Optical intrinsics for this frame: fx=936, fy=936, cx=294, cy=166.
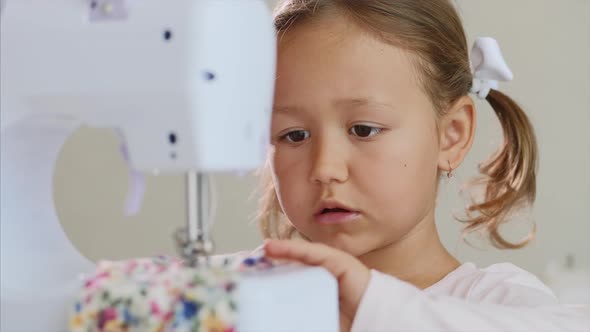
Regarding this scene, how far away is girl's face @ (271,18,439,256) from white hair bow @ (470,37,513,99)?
22 cm

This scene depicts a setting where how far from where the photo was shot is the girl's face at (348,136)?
135 centimetres

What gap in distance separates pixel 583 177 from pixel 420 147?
1234 mm

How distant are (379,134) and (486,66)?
0.35 meters

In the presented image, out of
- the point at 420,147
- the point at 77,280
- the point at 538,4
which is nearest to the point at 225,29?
the point at 77,280

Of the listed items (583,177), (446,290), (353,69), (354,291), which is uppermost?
(353,69)

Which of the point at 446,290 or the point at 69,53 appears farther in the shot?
the point at 446,290

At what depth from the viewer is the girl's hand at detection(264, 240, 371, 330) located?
0.99 m

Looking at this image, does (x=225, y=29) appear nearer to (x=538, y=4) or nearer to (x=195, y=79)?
(x=195, y=79)

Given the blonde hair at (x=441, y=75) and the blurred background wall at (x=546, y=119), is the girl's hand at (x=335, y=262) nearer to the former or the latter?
the blonde hair at (x=441, y=75)

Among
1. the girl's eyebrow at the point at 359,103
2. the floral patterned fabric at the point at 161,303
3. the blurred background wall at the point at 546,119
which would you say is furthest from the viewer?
the blurred background wall at the point at 546,119

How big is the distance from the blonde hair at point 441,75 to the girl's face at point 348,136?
0.11 feet

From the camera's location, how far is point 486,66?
1.63 metres

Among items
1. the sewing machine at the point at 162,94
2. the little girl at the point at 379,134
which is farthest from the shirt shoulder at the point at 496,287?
the sewing machine at the point at 162,94

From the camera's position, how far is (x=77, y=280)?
95 cm
